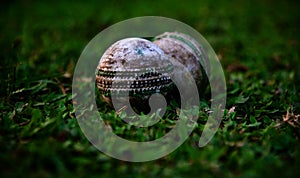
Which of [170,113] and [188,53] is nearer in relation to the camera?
[170,113]

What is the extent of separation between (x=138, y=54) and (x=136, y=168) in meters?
0.87

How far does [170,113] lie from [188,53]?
56 cm

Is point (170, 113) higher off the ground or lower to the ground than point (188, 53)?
lower

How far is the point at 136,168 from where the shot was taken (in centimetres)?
179

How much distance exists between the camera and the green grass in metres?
1.74

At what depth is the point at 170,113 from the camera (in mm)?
2357

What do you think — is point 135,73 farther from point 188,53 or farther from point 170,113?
point 188,53

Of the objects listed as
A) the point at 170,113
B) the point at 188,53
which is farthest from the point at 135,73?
the point at 188,53

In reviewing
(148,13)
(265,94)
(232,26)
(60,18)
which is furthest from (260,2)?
(265,94)

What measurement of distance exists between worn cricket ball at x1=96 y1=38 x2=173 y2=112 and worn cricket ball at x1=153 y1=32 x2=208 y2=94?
0.70 ft

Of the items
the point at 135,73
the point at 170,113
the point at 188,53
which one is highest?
the point at 188,53

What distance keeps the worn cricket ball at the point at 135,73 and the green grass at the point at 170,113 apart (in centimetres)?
20

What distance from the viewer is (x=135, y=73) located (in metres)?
2.28

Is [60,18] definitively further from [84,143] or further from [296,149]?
[296,149]
